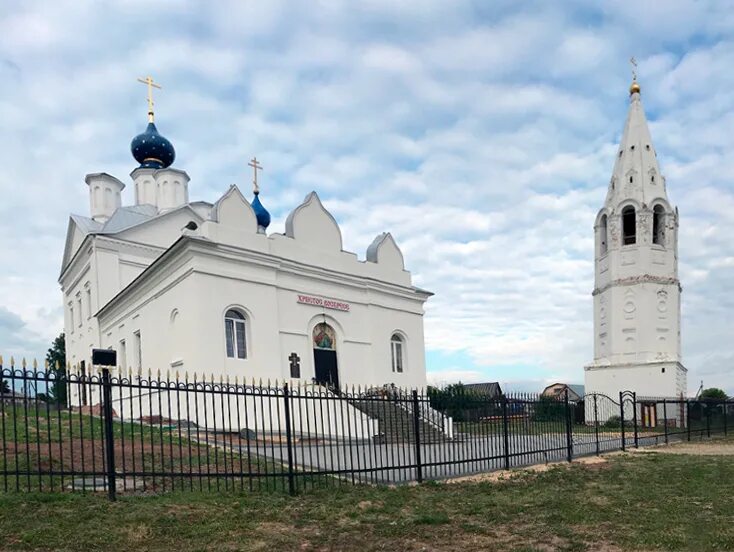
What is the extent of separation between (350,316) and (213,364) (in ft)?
20.7

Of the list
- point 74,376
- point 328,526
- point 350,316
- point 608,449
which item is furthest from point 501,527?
point 350,316

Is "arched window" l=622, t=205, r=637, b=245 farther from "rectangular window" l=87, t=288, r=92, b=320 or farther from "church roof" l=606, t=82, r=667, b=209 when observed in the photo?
"rectangular window" l=87, t=288, r=92, b=320

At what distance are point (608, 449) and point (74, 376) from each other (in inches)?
540

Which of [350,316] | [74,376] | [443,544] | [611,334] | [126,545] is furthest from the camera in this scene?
[611,334]

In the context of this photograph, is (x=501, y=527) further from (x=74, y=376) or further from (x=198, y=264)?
(x=198, y=264)

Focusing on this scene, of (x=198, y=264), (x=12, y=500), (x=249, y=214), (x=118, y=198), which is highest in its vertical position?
(x=118, y=198)

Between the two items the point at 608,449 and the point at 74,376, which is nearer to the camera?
the point at 74,376

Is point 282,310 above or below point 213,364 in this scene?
above

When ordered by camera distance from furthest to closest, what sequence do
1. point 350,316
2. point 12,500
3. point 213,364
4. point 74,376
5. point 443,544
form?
1. point 350,316
2. point 213,364
3. point 74,376
4. point 12,500
5. point 443,544

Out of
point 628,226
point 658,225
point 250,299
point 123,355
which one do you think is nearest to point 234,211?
point 250,299

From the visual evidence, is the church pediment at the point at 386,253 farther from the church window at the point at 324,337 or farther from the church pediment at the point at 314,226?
the church window at the point at 324,337

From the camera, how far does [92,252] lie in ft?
90.7

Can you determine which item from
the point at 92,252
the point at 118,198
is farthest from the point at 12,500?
the point at 118,198

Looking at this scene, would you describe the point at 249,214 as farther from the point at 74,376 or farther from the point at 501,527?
the point at 501,527
